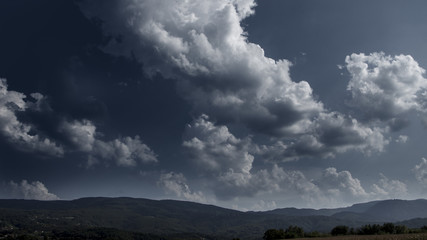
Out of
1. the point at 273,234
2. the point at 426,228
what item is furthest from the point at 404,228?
the point at 273,234

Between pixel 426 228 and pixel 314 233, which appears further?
pixel 314 233

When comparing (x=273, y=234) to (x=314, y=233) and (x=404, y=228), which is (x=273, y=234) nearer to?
(x=314, y=233)

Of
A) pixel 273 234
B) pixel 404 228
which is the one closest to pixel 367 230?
pixel 404 228

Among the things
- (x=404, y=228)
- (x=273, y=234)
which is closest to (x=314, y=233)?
(x=273, y=234)

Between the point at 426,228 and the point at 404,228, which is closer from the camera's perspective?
the point at 426,228

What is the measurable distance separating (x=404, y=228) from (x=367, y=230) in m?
20.6

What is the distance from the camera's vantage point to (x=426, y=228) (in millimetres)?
180250

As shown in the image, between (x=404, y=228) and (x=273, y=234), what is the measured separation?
77636 mm

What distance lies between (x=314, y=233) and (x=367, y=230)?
31.9m

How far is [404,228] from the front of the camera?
19462cm

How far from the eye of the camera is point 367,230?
652 feet

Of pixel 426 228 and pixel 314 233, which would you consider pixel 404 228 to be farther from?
pixel 314 233

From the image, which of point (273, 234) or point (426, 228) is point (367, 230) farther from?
point (273, 234)

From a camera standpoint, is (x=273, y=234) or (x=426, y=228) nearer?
(x=426, y=228)
